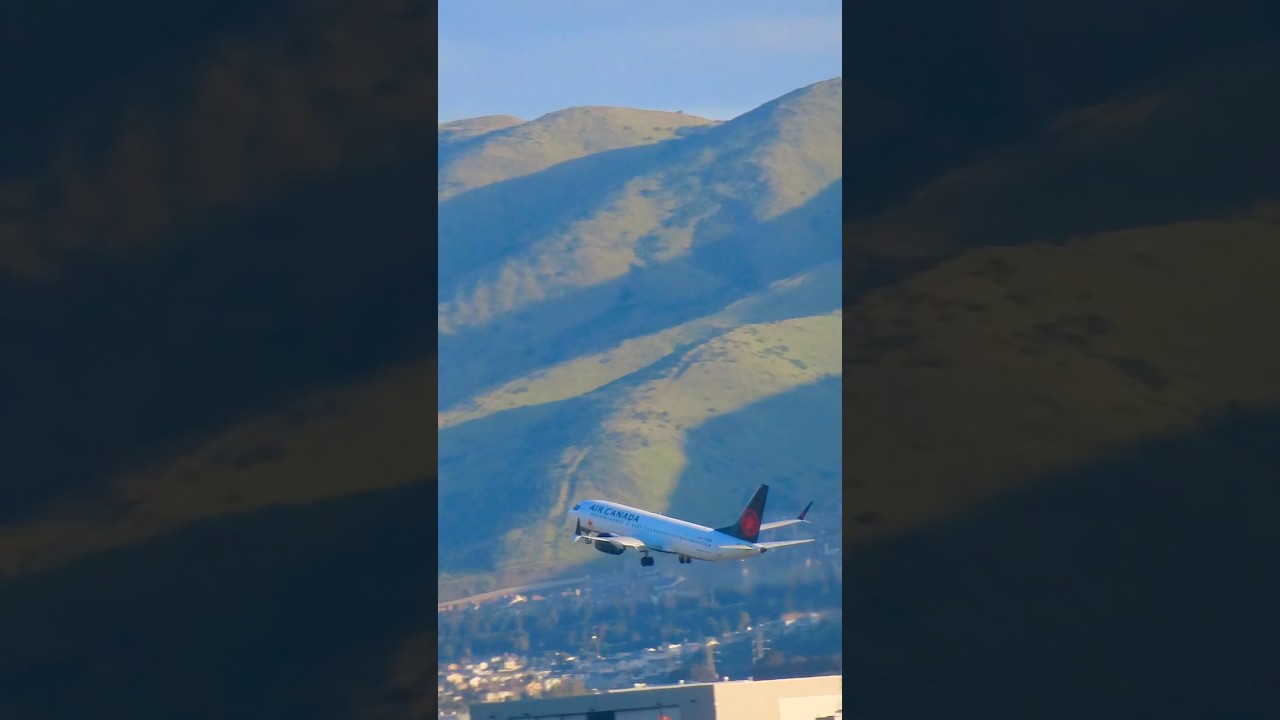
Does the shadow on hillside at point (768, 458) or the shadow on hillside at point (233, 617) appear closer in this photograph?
the shadow on hillside at point (233, 617)

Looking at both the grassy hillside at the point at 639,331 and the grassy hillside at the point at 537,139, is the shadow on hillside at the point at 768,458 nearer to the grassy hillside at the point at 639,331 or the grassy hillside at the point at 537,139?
the grassy hillside at the point at 639,331

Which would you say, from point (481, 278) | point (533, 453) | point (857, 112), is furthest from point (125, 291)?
point (481, 278)

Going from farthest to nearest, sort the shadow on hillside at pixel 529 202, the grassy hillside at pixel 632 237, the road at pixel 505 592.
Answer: the shadow on hillside at pixel 529 202, the grassy hillside at pixel 632 237, the road at pixel 505 592

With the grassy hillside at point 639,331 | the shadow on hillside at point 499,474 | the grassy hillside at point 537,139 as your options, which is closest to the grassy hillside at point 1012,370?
the grassy hillside at point 639,331

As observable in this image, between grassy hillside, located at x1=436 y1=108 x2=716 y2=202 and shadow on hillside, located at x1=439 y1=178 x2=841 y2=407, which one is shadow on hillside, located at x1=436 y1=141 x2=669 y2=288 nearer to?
grassy hillside, located at x1=436 y1=108 x2=716 y2=202

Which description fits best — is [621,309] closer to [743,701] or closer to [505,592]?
[505,592]

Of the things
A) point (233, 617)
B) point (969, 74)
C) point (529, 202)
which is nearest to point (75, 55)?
point (233, 617)

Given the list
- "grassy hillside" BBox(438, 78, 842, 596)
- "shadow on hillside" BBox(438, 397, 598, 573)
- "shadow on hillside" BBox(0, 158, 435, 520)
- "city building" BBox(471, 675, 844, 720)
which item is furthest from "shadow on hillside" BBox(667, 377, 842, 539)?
"shadow on hillside" BBox(0, 158, 435, 520)

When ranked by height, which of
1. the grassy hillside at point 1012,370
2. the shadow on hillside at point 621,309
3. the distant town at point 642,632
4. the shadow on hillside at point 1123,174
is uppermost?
the shadow on hillside at point 621,309
